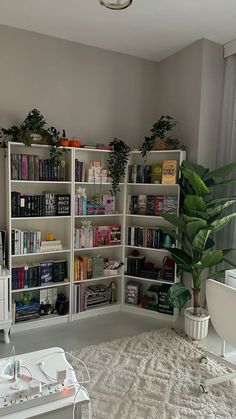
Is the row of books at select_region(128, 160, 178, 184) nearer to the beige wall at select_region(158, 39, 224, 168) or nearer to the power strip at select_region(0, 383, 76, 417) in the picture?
the beige wall at select_region(158, 39, 224, 168)

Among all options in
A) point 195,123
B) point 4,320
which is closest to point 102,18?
point 195,123

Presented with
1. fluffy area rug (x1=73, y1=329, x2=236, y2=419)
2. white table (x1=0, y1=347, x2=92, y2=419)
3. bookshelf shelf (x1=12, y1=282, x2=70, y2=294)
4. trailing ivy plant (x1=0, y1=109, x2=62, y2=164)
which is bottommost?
fluffy area rug (x1=73, y1=329, x2=236, y2=419)

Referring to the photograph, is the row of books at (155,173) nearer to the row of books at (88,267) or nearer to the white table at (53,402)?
the row of books at (88,267)

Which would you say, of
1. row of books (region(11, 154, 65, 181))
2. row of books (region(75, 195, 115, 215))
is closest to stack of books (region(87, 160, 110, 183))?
row of books (region(75, 195, 115, 215))

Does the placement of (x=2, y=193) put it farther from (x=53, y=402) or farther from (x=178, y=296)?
(x=53, y=402)

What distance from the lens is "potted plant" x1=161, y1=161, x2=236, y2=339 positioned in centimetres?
270

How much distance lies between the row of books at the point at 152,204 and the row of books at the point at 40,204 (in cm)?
79

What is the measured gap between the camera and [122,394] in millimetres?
2100

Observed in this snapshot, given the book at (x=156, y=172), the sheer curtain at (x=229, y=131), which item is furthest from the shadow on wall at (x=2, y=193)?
the sheer curtain at (x=229, y=131)

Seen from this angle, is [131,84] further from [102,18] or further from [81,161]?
[81,161]

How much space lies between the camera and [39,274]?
3.09 meters

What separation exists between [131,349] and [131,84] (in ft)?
9.52

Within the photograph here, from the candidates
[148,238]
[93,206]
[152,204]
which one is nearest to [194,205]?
[152,204]

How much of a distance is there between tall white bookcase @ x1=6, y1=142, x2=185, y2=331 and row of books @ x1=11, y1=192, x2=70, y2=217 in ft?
0.16
